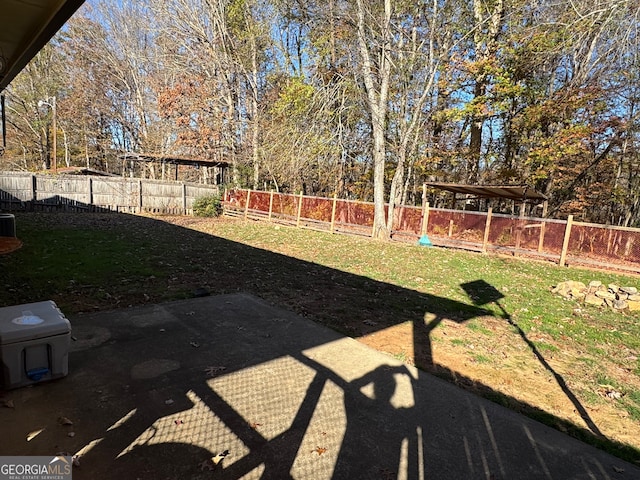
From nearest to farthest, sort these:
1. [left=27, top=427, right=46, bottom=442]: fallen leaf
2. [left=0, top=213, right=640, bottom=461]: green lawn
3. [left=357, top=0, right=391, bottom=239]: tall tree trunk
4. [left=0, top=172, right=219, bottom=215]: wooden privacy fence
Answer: [left=27, top=427, right=46, bottom=442]: fallen leaf
[left=0, top=213, right=640, bottom=461]: green lawn
[left=357, top=0, right=391, bottom=239]: tall tree trunk
[left=0, top=172, right=219, bottom=215]: wooden privacy fence

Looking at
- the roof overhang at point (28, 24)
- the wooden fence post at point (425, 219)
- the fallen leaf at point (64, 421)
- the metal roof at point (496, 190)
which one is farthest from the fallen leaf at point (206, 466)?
the wooden fence post at point (425, 219)

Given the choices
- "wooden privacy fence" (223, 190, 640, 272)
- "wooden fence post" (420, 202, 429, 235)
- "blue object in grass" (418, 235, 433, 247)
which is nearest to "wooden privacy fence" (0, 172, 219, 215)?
"wooden privacy fence" (223, 190, 640, 272)

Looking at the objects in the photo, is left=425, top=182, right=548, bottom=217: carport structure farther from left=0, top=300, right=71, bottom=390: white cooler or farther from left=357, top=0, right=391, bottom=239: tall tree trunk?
left=0, top=300, right=71, bottom=390: white cooler

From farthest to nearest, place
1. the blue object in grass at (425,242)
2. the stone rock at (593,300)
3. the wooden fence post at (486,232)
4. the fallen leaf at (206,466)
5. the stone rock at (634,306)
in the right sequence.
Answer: the blue object in grass at (425,242) < the wooden fence post at (486,232) < the stone rock at (593,300) < the stone rock at (634,306) < the fallen leaf at (206,466)

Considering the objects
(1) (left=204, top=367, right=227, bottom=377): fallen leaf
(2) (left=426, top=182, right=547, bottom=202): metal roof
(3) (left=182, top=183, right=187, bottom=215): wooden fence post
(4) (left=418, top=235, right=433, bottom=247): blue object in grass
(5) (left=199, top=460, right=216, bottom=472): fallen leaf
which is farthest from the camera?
(3) (left=182, top=183, right=187, bottom=215): wooden fence post

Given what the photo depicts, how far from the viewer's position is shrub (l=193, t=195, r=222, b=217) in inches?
786

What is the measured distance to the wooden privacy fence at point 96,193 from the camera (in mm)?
16750

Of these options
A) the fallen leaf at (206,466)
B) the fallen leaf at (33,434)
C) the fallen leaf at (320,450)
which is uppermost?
the fallen leaf at (33,434)

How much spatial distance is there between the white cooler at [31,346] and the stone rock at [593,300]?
333 inches

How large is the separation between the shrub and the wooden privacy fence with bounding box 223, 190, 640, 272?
12.1 ft

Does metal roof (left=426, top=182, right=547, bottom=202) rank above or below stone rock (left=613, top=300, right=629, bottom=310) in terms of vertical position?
above

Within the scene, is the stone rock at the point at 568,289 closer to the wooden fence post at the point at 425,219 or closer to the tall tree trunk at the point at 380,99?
the wooden fence post at the point at 425,219

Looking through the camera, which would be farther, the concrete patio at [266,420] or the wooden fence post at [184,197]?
the wooden fence post at [184,197]

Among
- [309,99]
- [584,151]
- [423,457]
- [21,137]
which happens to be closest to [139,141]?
[21,137]
